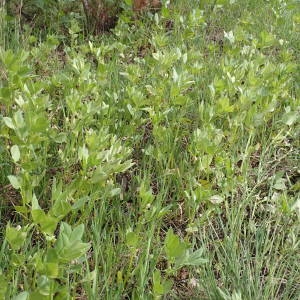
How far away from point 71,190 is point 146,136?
0.74m

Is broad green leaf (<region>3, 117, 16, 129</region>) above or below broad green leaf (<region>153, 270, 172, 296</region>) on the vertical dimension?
above

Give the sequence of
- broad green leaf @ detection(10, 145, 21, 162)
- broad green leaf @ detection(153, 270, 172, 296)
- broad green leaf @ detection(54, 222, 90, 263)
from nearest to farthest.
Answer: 1. broad green leaf @ detection(54, 222, 90, 263)
2. broad green leaf @ detection(153, 270, 172, 296)
3. broad green leaf @ detection(10, 145, 21, 162)

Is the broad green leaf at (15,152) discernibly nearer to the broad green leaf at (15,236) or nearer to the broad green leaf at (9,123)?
the broad green leaf at (9,123)

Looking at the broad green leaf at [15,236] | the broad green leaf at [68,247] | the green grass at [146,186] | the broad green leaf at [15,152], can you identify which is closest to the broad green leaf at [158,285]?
the green grass at [146,186]

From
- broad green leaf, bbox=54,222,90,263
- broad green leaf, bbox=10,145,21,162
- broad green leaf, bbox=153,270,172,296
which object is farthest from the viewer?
broad green leaf, bbox=10,145,21,162

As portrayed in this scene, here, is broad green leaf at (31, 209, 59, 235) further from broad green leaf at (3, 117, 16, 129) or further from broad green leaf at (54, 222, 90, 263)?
broad green leaf at (3, 117, 16, 129)

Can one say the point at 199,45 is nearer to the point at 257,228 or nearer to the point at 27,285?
the point at 257,228

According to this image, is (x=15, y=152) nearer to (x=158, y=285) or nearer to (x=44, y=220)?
(x=44, y=220)

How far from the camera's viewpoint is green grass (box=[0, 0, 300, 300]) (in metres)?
1.35

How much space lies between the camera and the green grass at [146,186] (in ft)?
4.44

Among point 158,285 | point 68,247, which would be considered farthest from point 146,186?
point 68,247

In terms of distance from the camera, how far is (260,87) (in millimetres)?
2436

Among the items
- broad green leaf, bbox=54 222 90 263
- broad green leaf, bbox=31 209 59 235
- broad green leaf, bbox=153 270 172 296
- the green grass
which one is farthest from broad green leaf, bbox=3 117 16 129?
broad green leaf, bbox=153 270 172 296

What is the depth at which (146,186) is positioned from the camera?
5.41ft
